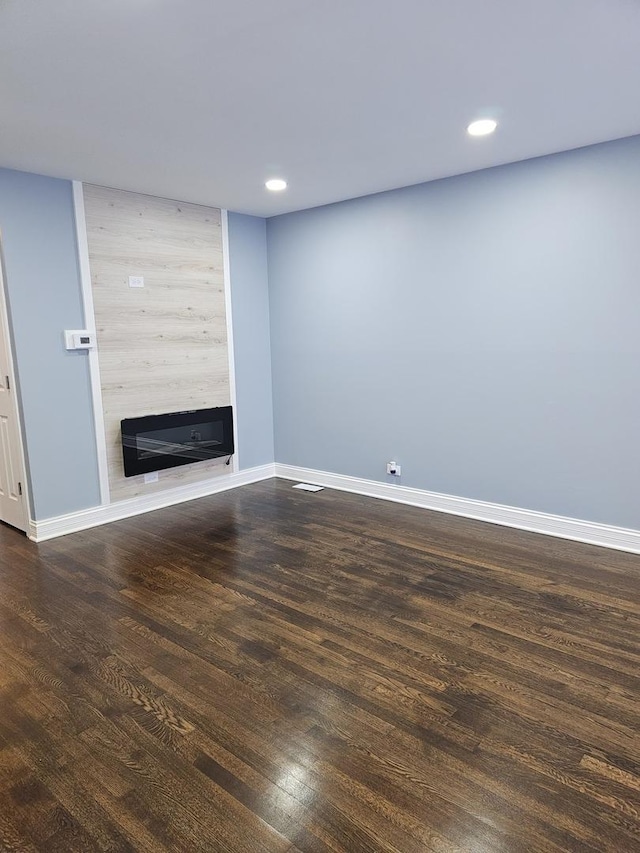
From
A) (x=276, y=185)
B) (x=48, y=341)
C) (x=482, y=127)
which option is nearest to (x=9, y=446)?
(x=48, y=341)

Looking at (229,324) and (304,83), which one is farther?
(229,324)

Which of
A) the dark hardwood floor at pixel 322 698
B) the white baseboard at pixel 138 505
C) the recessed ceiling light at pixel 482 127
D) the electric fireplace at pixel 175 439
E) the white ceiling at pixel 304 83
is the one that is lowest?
the dark hardwood floor at pixel 322 698

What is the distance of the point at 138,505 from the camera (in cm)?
445

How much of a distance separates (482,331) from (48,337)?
3090 mm

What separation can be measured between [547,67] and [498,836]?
112 inches

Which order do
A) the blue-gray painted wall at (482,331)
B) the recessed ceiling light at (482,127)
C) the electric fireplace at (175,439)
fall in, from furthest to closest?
the electric fireplace at (175,439), the blue-gray painted wall at (482,331), the recessed ceiling light at (482,127)

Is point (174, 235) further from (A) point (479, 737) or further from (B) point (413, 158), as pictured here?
(A) point (479, 737)

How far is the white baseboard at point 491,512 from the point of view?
3.52 meters

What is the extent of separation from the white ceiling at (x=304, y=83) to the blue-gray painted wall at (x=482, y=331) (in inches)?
14.3

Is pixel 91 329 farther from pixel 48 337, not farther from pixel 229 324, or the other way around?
pixel 229 324

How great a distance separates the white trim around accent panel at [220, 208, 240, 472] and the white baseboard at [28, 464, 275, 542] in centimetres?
19

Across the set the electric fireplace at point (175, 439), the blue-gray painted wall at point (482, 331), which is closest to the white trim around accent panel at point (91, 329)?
the electric fireplace at point (175, 439)

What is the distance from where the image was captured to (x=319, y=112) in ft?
8.84

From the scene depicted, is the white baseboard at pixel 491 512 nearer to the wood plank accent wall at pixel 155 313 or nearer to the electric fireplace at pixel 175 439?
the electric fireplace at pixel 175 439
